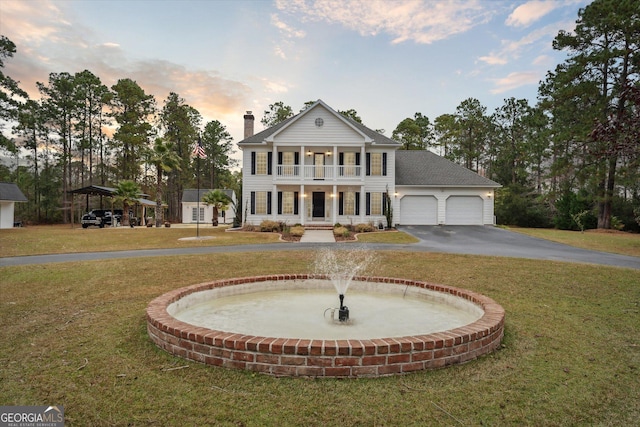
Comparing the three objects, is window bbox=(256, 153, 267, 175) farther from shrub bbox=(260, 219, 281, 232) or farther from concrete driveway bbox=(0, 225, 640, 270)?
concrete driveway bbox=(0, 225, 640, 270)

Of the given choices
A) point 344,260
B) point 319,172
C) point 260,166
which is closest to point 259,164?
point 260,166

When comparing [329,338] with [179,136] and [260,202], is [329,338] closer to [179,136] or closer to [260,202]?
[260,202]

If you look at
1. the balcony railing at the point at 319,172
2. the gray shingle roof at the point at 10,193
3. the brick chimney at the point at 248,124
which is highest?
the brick chimney at the point at 248,124

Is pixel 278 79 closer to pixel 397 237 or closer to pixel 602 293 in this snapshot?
pixel 397 237

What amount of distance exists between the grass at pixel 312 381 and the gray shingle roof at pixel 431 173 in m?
19.8

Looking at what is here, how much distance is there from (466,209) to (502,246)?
10.4 metres

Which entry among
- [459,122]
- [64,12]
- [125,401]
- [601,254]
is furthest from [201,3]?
[459,122]

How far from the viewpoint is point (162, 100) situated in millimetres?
44625

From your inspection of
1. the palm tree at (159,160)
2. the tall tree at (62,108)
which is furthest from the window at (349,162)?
the tall tree at (62,108)

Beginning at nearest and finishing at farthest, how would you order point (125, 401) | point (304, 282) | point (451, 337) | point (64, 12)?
point (125, 401) < point (451, 337) < point (304, 282) < point (64, 12)

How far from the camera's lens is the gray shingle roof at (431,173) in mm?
25047

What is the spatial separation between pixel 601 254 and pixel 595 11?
21083 mm

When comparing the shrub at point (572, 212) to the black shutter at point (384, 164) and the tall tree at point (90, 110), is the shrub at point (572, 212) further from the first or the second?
the tall tree at point (90, 110)

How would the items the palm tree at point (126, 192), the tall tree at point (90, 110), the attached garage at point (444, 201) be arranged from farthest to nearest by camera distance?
the tall tree at point (90, 110) → the palm tree at point (126, 192) → the attached garage at point (444, 201)
